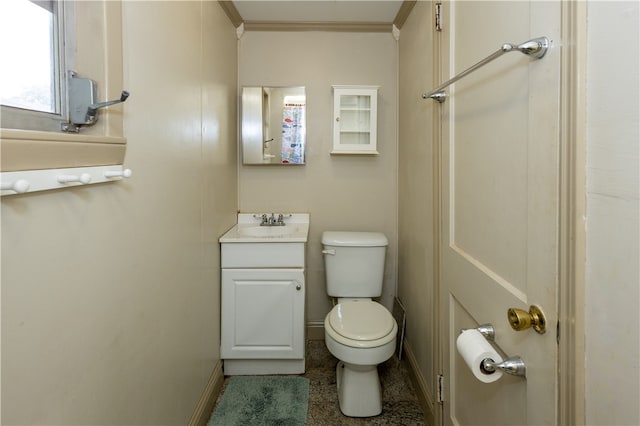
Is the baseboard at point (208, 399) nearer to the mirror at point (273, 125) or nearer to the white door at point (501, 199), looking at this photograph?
the white door at point (501, 199)

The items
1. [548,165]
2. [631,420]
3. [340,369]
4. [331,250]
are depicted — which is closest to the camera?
[631,420]

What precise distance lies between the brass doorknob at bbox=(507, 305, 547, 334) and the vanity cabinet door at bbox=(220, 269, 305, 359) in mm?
1329

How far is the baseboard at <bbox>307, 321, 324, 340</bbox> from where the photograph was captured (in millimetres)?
2512

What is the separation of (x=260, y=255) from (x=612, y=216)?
1656 mm

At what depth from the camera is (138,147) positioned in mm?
1087

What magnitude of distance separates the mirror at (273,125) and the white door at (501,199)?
1188mm

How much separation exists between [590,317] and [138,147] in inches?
49.0

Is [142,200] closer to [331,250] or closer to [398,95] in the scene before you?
[331,250]

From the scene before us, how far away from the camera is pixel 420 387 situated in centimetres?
183

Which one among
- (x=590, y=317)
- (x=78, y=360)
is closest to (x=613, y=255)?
(x=590, y=317)

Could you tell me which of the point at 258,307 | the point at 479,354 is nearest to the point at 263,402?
the point at 258,307

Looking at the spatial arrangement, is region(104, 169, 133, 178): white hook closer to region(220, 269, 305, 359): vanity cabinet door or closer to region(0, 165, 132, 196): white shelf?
region(0, 165, 132, 196): white shelf

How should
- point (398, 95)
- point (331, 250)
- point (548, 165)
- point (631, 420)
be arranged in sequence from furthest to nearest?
point (398, 95), point (331, 250), point (548, 165), point (631, 420)

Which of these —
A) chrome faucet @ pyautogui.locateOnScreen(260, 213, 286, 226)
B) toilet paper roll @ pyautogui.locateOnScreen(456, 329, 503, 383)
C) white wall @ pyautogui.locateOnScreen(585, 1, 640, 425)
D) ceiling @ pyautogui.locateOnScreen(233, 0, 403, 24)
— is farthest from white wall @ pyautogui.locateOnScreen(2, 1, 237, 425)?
white wall @ pyautogui.locateOnScreen(585, 1, 640, 425)
